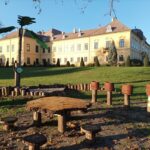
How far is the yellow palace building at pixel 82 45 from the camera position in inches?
2790

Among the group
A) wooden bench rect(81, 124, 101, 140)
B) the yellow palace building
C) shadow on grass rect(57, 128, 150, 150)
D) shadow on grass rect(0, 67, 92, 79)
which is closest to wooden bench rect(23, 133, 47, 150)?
shadow on grass rect(57, 128, 150, 150)

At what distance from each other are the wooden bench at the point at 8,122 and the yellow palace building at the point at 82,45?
2399 inches

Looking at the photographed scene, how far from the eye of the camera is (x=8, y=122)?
8.31 m

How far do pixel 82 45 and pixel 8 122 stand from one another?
69.5 meters

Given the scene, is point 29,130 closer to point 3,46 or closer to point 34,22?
point 34,22

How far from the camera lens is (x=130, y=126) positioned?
905cm

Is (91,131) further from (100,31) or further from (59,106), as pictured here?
→ (100,31)

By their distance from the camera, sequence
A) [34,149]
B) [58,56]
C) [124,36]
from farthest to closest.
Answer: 1. [58,56]
2. [124,36]
3. [34,149]

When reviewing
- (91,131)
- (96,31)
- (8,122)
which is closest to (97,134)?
(91,131)

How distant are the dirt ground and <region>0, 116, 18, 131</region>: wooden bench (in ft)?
0.53

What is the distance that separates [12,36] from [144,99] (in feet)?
243

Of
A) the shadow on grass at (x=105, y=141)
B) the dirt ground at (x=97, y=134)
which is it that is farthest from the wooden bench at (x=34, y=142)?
the shadow on grass at (x=105, y=141)

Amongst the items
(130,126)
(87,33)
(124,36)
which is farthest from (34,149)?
(87,33)

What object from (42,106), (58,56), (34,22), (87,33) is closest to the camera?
(42,106)
